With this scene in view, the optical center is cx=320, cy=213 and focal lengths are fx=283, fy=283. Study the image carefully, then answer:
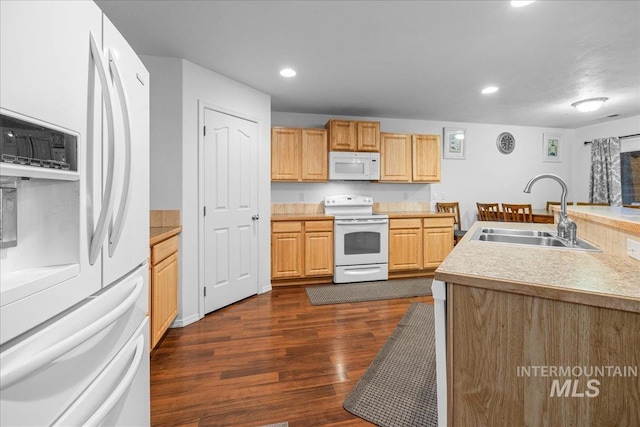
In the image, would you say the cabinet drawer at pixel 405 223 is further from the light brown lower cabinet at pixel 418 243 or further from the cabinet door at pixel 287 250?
the cabinet door at pixel 287 250

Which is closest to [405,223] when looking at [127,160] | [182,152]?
[182,152]

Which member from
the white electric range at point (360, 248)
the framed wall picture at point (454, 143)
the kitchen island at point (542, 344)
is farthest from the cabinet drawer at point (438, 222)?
the kitchen island at point (542, 344)

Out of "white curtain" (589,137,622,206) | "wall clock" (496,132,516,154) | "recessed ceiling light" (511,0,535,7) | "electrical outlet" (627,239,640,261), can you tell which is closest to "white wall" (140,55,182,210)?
"recessed ceiling light" (511,0,535,7)

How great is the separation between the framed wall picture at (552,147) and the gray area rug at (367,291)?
370 centimetres

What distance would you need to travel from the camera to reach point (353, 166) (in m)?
4.00

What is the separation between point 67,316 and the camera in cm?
70

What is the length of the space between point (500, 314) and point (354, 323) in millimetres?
1756

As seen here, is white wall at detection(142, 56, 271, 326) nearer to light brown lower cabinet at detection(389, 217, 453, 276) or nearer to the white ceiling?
the white ceiling

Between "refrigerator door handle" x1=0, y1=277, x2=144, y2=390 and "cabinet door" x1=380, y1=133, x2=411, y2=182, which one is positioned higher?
"cabinet door" x1=380, y1=133, x2=411, y2=182

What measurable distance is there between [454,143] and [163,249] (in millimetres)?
4721

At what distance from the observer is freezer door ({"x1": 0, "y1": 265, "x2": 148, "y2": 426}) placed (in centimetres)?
55

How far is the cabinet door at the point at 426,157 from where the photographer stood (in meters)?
4.28

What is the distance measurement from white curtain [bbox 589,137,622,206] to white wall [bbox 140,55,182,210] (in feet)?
21.1

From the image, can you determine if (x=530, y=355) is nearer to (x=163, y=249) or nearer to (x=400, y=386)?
(x=400, y=386)
